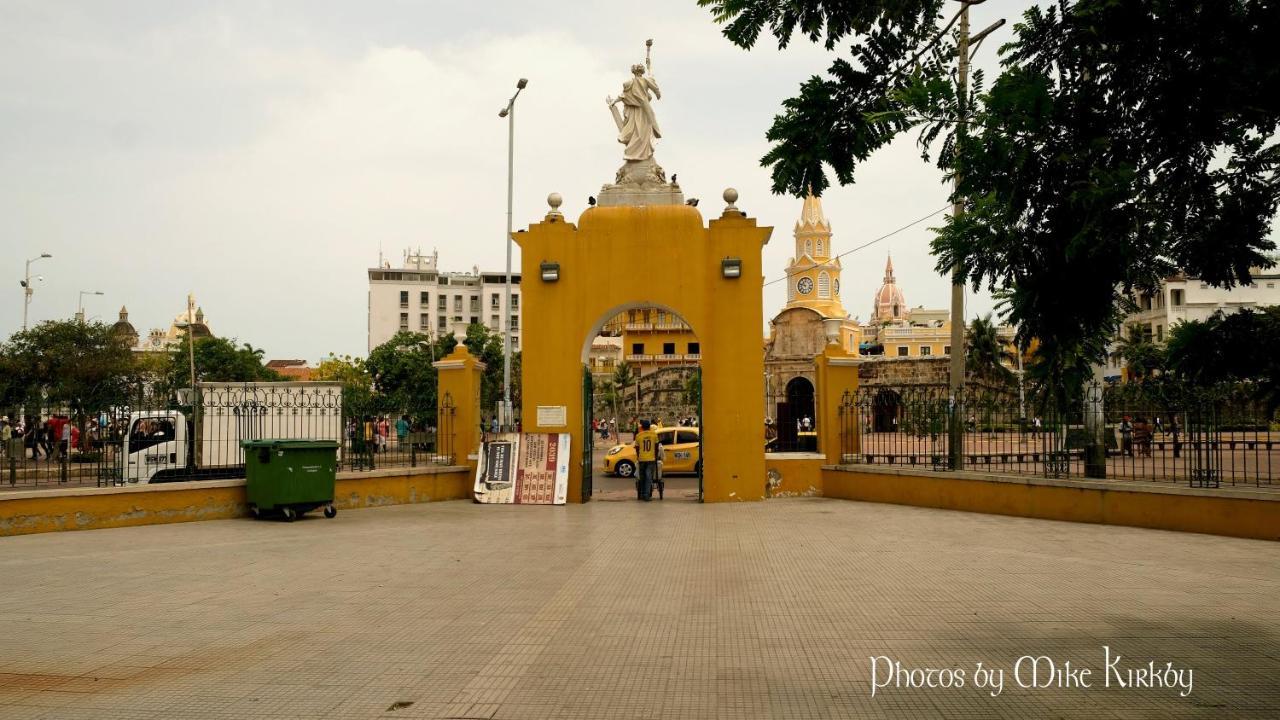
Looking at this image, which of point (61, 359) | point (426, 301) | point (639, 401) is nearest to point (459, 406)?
point (61, 359)

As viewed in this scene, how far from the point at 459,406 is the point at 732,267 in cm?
593

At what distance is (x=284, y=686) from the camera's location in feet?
18.5

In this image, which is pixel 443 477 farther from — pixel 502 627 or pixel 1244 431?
pixel 1244 431

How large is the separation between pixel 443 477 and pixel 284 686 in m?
11.3

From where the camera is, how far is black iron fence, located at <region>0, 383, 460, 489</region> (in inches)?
531

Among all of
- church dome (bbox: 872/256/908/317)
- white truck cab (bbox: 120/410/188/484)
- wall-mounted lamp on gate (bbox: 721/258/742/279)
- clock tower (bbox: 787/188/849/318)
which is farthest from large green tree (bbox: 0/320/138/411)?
church dome (bbox: 872/256/908/317)

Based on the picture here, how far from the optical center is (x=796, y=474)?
55.1 ft

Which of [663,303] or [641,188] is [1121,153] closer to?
[663,303]

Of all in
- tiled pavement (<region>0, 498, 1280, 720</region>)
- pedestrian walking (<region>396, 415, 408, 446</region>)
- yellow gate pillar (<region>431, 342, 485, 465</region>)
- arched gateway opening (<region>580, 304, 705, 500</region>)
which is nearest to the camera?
tiled pavement (<region>0, 498, 1280, 720</region>)

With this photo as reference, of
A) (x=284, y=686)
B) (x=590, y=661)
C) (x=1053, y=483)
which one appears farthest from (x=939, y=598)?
(x=1053, y=483)

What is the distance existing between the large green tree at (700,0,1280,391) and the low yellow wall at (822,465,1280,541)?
913 centimetres

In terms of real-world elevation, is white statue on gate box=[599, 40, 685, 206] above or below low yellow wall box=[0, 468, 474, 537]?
above

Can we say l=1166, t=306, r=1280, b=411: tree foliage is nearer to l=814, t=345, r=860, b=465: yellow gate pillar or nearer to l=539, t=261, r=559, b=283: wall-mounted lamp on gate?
l=814, t=345, r=860, b=465: yellow gate pillar

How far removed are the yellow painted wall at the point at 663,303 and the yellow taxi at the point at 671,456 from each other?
8.59m
